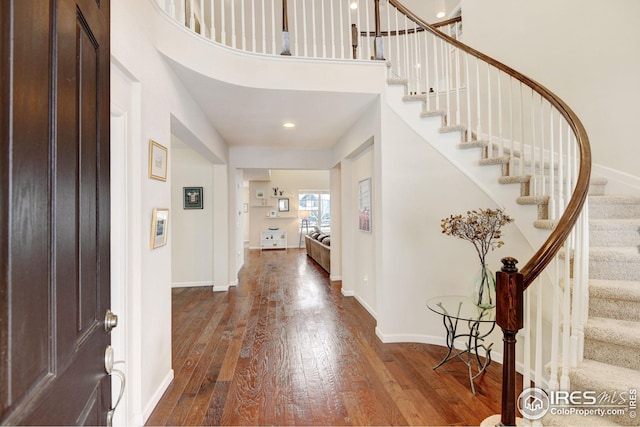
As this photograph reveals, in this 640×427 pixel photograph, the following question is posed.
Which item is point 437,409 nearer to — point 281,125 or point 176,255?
point 281,125

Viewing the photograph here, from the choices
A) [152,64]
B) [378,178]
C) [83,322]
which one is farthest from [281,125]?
[83,322]

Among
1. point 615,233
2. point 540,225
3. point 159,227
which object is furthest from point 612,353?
point 159,227

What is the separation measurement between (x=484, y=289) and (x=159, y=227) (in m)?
2.54

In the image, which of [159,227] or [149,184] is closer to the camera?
[149,184]

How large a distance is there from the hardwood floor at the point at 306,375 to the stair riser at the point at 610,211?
153 cm

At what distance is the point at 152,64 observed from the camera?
204 cm

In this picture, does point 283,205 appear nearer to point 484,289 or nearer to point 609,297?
point 484,289

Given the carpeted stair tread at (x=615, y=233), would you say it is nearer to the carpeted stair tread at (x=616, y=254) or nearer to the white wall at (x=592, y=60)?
the carpeted stair tread at (x=616, y=254)

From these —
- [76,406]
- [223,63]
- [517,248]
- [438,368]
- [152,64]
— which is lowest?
[438,368]

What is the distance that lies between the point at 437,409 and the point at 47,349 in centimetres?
217

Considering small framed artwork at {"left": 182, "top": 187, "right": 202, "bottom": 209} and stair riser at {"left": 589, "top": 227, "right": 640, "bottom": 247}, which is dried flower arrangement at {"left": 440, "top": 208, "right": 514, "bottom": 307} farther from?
small framed artwork at {"left": 182, "top": 187, "right": 202, "bottom": 209}

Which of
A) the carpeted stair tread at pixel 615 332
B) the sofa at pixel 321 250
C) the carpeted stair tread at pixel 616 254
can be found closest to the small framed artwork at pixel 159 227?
the carpeted stair tread at pixel 615 332

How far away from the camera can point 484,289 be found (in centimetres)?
238

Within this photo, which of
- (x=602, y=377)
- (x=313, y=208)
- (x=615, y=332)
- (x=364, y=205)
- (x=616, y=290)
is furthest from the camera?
(x=313, y=208)
